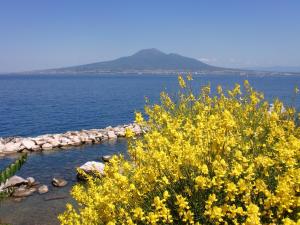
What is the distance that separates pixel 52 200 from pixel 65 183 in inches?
97.3

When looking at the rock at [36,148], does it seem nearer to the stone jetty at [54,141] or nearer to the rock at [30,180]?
the stone jetty at [54,141]

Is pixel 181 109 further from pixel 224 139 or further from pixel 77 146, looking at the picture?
pixel 77 146

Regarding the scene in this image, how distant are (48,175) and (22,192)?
339cm

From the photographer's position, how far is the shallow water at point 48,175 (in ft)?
48.8

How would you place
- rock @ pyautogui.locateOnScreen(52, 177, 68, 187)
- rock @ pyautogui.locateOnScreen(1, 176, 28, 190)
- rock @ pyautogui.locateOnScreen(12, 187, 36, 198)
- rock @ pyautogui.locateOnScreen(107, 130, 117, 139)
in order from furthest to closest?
rock @ pyautogui.locateOnScreen(107, 130, 117, 139) < rock @ pyautogui.locateOnScreen(52, 177, 68, 187) < rock @ pyautogui.locateOnScreen(1, 176, 28, 190) < rock @ pyautogui.locateOnScreen(12, 187, 36, 198)

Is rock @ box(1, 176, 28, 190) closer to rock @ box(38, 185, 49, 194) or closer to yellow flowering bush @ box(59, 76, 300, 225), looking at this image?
rock @ box(38, 185, 49, 194)

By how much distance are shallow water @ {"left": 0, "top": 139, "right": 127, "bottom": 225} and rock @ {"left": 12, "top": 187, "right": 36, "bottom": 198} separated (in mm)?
394

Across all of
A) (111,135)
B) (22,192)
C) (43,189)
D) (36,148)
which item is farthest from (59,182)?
(111,135)

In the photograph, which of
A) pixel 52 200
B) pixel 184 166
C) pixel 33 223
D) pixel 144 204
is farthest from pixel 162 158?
pixel 52 200

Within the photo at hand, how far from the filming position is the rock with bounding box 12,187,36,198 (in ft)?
57.5

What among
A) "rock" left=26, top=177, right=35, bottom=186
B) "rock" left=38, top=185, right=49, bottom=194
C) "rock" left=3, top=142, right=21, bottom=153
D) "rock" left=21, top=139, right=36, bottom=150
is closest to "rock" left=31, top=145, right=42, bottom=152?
"rock" left=21, top=139, right=36, bottom=150

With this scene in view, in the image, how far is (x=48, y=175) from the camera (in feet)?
69.6

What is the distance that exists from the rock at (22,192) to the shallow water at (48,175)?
39cm

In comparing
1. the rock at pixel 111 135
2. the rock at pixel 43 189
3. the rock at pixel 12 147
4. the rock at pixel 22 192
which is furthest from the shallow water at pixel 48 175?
the rock at pixel 12 147
